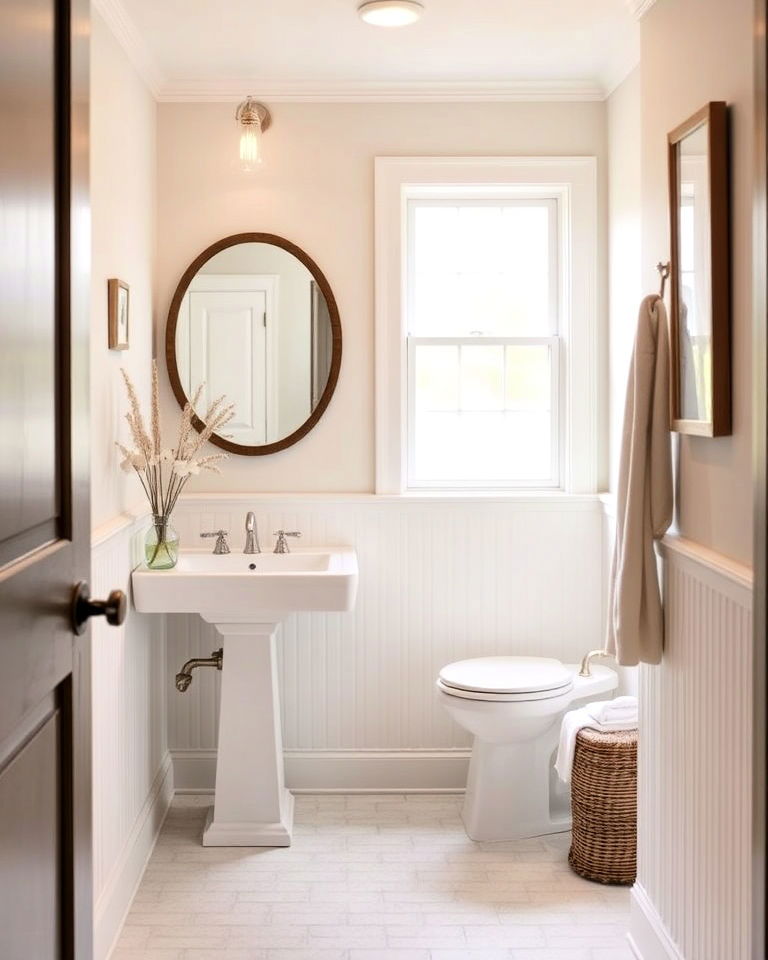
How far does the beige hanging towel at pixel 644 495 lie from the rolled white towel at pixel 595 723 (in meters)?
0.77

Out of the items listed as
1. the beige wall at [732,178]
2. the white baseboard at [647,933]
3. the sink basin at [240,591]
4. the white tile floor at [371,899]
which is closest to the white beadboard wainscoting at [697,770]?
the white baseboard at [647,933]

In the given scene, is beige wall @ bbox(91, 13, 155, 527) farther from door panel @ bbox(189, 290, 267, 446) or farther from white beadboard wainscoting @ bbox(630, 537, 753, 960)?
white beadboard wainscoting @ bbox(630, 537, 753, 960)

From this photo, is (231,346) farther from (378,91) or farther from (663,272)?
(663,272)

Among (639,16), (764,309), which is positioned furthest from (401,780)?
(764,309)

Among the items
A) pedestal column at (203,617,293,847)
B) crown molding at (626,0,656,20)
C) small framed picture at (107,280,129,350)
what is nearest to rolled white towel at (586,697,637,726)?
pedestal column at (203,617,293,847)

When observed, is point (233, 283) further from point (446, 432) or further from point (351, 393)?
point (446, 432)

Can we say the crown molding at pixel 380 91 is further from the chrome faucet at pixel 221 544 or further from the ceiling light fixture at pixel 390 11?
the chrome faucet at pixel 221 544

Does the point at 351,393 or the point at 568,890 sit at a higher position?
the point at 351,393

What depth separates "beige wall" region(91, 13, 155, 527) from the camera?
283 cm

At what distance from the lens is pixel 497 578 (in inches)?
151

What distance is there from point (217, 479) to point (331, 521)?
0.45 meters

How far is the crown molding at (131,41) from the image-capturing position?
293 cm

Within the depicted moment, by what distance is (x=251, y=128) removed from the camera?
3.53 metres

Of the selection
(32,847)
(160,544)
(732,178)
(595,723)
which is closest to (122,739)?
(160,544)
